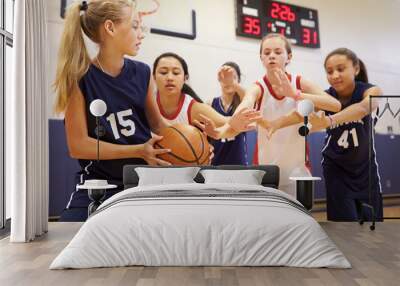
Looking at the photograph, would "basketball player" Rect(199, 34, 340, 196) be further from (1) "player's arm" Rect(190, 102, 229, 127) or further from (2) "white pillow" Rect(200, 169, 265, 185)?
(2) "white pillow" Rect(200, 169, 265, 185)

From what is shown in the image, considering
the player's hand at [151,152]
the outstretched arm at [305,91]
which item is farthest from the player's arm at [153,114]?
the outstretched arm at [305,91]

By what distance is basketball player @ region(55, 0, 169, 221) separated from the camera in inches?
242

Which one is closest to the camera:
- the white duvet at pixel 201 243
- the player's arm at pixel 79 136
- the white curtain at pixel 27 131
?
the white duvet at pixel 201 243

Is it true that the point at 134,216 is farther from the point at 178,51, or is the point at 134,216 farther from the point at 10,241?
the point at 178,51

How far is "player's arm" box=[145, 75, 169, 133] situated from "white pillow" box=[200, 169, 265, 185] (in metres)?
0.95

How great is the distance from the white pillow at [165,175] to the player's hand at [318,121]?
179cm

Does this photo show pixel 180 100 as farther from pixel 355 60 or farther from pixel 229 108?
pixel 355 60

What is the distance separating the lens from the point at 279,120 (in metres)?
6.50

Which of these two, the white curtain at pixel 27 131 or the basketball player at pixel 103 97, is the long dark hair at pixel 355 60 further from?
the white curtain at pixel 27 131

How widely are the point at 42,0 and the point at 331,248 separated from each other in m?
3.94

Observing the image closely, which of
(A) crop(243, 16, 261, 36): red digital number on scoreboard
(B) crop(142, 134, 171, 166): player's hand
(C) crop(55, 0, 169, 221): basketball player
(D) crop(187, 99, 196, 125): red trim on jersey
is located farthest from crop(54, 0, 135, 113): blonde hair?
(A) crop(243, 16, 261, 36): red digital number on scoreboard

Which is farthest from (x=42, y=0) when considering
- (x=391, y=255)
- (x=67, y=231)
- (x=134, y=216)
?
(x=391, y=255)

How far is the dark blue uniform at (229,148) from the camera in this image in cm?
638

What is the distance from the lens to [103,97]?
20.3 feet
